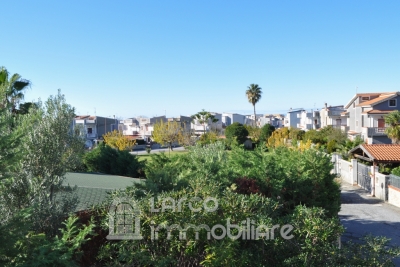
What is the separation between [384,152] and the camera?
77.4ft

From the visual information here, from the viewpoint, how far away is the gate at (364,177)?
22.7 metres

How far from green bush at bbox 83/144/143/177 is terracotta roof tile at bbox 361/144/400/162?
1568 cm

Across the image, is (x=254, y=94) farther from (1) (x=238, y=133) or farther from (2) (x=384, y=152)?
(2) (x=384, y=152)

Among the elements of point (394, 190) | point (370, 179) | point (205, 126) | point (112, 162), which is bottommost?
point (394, 190)

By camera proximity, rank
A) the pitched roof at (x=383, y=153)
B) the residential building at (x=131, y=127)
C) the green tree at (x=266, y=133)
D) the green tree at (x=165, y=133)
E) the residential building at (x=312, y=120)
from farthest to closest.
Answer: the residential building at (x=131, y=127)
the residential building at (x=312, y=120)
the green tree at (x=165, y=133)
the green tree at (x=266, y=133)
the pitched roof at (x=383, y=153)

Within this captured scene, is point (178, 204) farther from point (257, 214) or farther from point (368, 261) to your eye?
point (368, 261)

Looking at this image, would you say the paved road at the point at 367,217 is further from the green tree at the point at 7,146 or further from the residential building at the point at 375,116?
the residential building at the point at 375,116

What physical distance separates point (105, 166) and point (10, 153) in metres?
20.2

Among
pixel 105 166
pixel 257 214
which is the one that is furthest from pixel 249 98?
pixel 257 214

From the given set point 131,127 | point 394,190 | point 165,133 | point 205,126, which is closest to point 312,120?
point 205,126

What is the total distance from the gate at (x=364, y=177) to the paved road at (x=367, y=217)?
2.22 ft

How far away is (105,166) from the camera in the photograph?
2389cm

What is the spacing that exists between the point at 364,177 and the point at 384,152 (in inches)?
86.3

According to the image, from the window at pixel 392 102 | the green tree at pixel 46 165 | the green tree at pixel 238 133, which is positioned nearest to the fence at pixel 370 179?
A: the green tree at pixel 46 165
